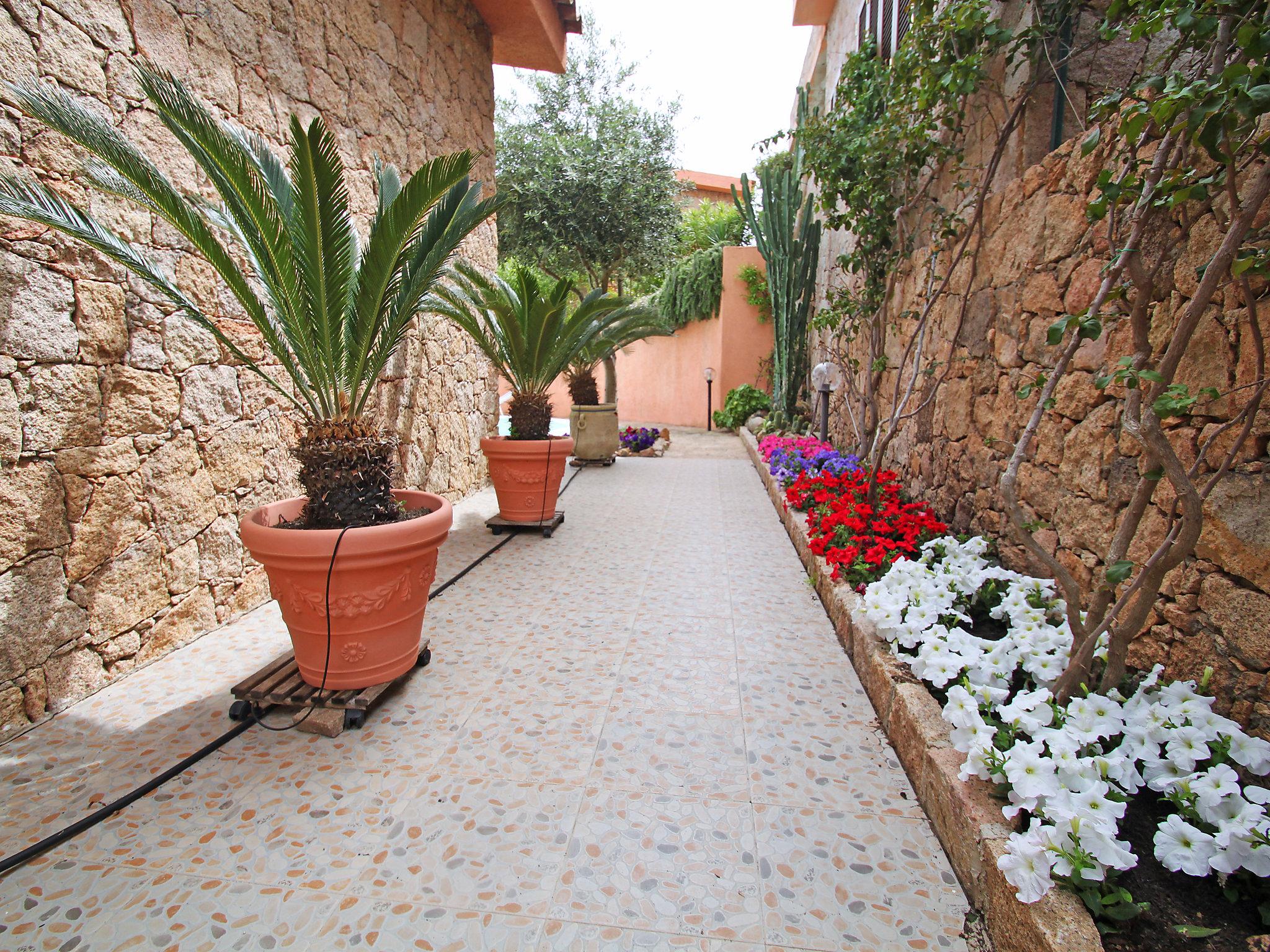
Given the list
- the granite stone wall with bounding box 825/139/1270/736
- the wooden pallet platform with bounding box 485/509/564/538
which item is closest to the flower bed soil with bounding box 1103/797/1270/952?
the granite stone wall with bounding box 825/139/1270/736

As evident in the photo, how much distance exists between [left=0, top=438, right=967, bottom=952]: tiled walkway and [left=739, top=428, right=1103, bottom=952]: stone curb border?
0.20ft

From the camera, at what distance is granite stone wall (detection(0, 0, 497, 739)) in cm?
201

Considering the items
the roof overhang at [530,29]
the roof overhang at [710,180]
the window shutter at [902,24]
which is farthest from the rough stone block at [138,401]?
the roof overhang at [710,180]

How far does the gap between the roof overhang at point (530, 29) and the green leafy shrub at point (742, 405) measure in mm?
5452

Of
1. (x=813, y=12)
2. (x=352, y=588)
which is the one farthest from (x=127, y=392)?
(x=813, y=12)

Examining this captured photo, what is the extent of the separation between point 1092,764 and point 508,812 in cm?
136

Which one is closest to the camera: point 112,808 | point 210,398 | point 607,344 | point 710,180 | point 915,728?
point 112,808

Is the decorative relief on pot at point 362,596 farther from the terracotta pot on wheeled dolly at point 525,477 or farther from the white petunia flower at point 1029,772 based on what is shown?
the terracotta pot on wheeled dolly at point 525,477

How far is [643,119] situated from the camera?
9.42 metres

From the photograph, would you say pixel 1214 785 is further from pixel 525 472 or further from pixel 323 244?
pixel 525 472

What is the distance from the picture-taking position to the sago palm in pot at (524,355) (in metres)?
4.40

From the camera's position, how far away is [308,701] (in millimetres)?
2098

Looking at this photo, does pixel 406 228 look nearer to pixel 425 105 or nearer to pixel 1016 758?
pixel 1016 758

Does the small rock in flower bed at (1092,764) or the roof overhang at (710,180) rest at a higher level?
the roof overhang at (710,180)
